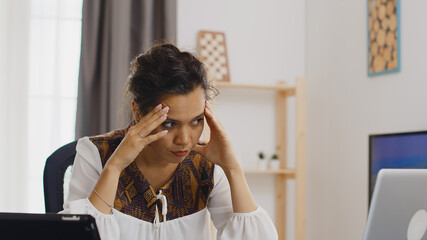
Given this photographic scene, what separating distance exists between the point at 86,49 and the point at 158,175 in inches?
69.7

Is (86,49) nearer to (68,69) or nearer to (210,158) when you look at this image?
(68,69)

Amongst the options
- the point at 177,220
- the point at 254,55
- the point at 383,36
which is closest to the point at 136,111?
the point at 177,220

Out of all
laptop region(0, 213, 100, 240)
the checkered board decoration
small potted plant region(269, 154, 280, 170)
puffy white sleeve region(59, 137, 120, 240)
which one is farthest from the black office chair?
small potted plant region(269, 154, 280, 170)

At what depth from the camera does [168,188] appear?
1.58 metres

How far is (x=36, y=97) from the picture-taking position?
10.6 ft

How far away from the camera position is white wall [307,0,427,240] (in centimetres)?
263

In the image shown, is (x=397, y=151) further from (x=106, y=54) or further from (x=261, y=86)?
(x=106, y=54)

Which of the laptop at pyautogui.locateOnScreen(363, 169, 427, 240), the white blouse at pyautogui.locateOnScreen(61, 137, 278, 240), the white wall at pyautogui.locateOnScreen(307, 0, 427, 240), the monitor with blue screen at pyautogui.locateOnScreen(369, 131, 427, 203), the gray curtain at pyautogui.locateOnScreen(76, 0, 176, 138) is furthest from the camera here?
the gray curtain at pyautogui.locateOnScreen(76, 0, 176, 138)

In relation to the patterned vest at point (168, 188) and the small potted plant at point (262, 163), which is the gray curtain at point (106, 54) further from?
the patterned vest at point (168, 188)

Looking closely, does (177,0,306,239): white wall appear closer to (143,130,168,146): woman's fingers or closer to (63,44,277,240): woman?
(63,44,277,240): woman

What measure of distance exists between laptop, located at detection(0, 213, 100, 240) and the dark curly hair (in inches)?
25.3

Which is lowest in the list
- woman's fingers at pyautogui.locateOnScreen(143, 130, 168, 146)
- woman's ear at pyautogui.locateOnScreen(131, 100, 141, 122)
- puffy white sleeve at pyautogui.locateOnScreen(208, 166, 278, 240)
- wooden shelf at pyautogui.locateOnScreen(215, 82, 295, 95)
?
puffy white sleeve at pyautogui.locateOnScreen(208, 166, 278, 240)

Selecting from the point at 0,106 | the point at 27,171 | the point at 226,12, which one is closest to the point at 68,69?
the point at 0,106

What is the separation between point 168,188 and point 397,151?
1324 mm
